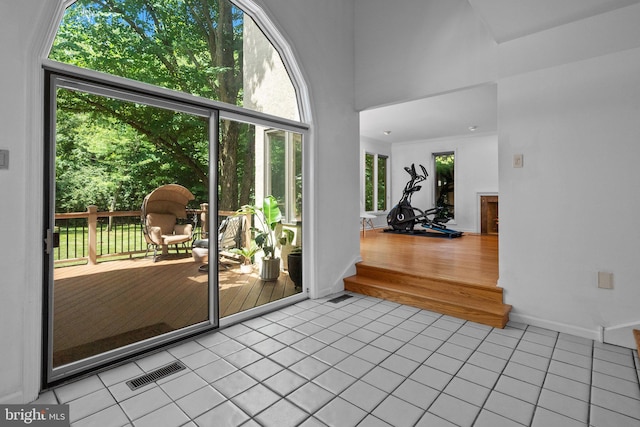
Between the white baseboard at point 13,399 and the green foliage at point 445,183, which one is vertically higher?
the green foliage at point 445,183

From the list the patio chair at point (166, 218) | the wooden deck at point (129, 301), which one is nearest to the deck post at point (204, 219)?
the patio chair at point (166, 218)

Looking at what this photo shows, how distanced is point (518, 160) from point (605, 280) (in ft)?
4.16

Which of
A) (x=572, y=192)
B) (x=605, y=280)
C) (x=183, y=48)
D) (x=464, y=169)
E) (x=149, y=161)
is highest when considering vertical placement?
(x=183, y=48)

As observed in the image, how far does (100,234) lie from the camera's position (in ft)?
9.82

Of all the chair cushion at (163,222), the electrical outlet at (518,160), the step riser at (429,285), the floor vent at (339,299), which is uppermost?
the electrical outlet at (518,160)

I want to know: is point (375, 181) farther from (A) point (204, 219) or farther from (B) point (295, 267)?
(A) point (204, 219)

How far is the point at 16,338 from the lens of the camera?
6.34ft

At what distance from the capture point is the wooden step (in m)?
3.21

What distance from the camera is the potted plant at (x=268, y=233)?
438 centimetres

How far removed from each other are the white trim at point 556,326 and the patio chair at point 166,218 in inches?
137

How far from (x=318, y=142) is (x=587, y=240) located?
283cm

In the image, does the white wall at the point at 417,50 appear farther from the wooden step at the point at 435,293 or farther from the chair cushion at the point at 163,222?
the chair cushion at the point at 163,222

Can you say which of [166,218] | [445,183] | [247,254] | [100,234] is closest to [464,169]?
[445,183]

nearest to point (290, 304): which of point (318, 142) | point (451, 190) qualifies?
point (318, 142)
